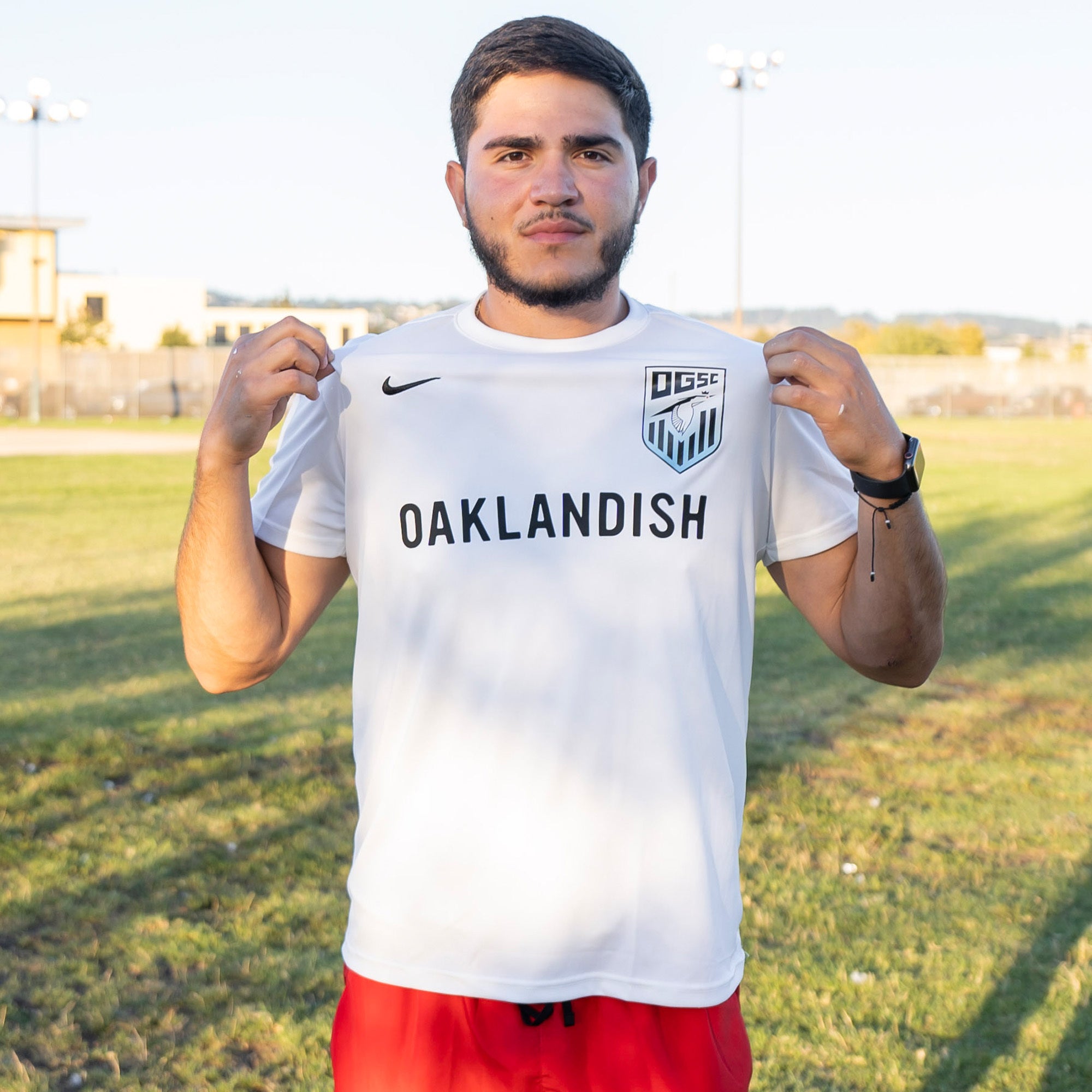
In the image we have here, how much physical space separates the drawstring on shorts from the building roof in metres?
57.4

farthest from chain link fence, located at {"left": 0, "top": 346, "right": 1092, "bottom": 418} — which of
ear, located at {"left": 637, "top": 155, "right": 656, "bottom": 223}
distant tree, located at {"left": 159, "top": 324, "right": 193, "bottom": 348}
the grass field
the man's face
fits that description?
the man's face

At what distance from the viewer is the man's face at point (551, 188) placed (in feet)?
7.07

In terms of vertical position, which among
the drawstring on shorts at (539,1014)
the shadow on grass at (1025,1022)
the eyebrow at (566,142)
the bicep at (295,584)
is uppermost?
the eyebrow at (566,142)

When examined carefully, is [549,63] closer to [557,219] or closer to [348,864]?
[557,219]

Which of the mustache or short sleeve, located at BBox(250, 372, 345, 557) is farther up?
the mustache

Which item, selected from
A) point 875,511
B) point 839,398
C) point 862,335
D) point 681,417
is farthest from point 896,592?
point 862,335

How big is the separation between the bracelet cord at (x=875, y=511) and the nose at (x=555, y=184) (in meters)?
0.66

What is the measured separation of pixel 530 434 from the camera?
2139 mm

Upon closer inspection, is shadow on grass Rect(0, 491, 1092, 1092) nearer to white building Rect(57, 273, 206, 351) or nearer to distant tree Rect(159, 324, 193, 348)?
distant tree Rect(159, 324, 193, 348)

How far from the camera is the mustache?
214 cm

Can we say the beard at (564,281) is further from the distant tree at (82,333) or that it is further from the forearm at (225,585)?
the distant tree at (82,333)

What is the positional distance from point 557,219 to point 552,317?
0.17 meters

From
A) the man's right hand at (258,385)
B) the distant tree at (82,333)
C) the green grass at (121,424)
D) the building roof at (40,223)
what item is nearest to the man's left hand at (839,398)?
the man's right hand at (258,385)

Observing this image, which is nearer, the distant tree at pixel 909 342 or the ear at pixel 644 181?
the ear at pixel 644 181
